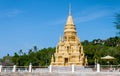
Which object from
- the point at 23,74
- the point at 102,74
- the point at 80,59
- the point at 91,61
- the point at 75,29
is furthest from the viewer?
the point at 91,61

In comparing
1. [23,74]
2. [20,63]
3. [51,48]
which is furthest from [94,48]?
[23,74]

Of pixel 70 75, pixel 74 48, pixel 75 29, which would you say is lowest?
pixel 70 75

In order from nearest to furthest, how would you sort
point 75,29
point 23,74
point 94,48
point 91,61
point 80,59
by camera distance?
point 23,74
point 80,59
point 75,29
point 91,61
point 94,48

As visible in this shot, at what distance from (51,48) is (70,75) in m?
38.8

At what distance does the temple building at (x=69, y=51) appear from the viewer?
3502cm

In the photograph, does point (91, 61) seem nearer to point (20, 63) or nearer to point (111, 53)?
point (111, 53)

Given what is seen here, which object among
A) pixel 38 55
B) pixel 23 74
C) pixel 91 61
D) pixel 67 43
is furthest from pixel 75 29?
pixel 38 55

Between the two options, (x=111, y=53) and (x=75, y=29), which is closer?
(x=75, y=29)

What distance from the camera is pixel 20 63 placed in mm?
56625

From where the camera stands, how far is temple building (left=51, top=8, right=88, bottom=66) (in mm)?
35022

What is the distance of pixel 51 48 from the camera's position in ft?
197

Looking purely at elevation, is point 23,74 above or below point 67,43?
below

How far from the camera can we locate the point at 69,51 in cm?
3575

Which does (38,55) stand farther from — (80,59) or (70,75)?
(70,75)
